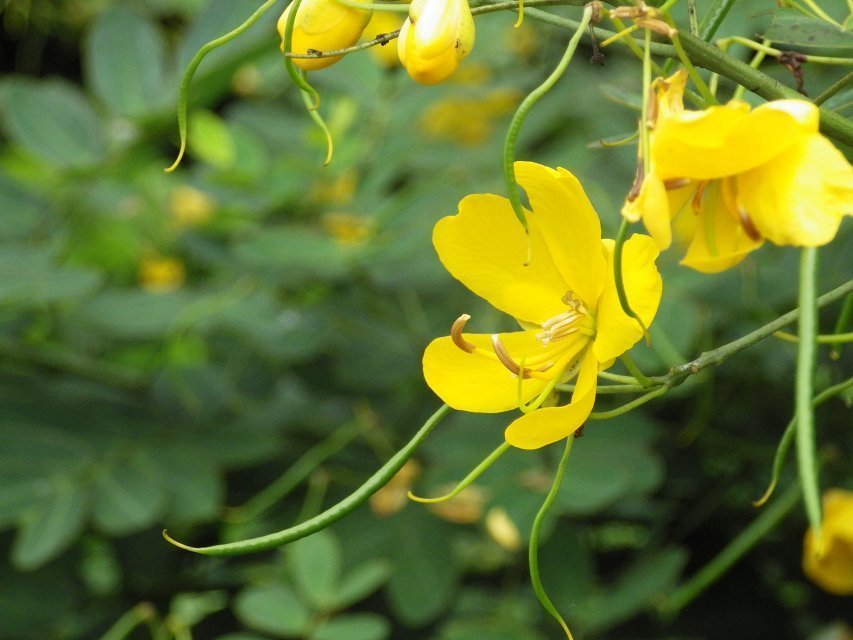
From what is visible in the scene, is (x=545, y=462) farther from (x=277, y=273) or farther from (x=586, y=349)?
(x=586, y=349)

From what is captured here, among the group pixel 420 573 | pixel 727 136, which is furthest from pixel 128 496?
pixel 727 136

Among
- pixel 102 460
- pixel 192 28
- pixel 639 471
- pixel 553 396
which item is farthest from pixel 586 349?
pixel 192 28

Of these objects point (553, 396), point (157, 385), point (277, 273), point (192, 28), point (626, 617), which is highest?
point (553, 396)

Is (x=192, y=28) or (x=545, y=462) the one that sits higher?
(x=192, y=28)

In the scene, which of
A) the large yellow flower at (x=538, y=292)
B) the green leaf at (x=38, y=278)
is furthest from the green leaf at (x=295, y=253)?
the large yellow flower at (x=538, y=292)

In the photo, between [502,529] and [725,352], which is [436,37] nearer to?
[725,352]

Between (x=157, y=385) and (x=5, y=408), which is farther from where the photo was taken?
(x=157, y=385)

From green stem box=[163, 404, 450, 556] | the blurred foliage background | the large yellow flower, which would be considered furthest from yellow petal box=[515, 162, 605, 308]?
the blurred foliage background
